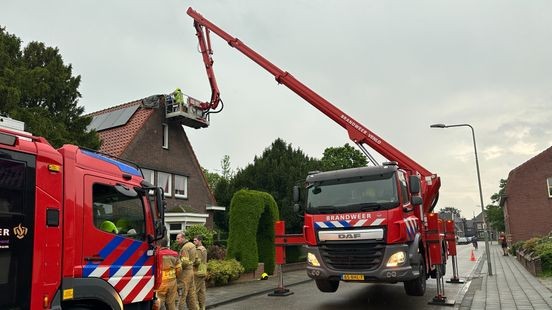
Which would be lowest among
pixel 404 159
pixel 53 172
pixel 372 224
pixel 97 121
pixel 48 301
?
pixel 48 301

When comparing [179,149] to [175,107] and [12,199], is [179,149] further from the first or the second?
[12,199]

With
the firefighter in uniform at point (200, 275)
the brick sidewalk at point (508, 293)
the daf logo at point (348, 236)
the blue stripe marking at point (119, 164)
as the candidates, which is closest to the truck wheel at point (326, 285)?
the daf logo at point (348, 236)

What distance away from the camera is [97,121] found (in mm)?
26797

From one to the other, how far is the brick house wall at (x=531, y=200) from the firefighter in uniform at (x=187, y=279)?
39.7 m

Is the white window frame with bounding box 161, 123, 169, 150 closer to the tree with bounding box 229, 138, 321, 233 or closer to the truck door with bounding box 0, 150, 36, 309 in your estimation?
the tree with bounding box 229, 138, 321, 233

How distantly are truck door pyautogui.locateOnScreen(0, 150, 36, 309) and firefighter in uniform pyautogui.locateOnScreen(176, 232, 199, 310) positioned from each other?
4499mm

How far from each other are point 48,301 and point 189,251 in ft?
14.8

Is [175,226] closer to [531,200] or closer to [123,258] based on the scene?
[123,258]

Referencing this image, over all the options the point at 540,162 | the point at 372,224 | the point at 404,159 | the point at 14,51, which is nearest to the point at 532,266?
the point at 404,159

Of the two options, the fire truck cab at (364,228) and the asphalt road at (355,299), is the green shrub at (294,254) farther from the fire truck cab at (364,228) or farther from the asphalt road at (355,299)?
the fire truck cab at (364,228)

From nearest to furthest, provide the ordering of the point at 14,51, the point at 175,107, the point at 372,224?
the point at 372,224 → the point at 14,51 → the point at 175,107

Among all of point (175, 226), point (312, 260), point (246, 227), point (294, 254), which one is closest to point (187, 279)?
point (312, 260)

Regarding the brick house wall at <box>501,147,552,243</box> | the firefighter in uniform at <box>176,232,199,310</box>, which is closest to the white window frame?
the firefighter in uniform at <box>176,232,199,310</box>

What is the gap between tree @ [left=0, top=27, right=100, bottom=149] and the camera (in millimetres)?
11867
